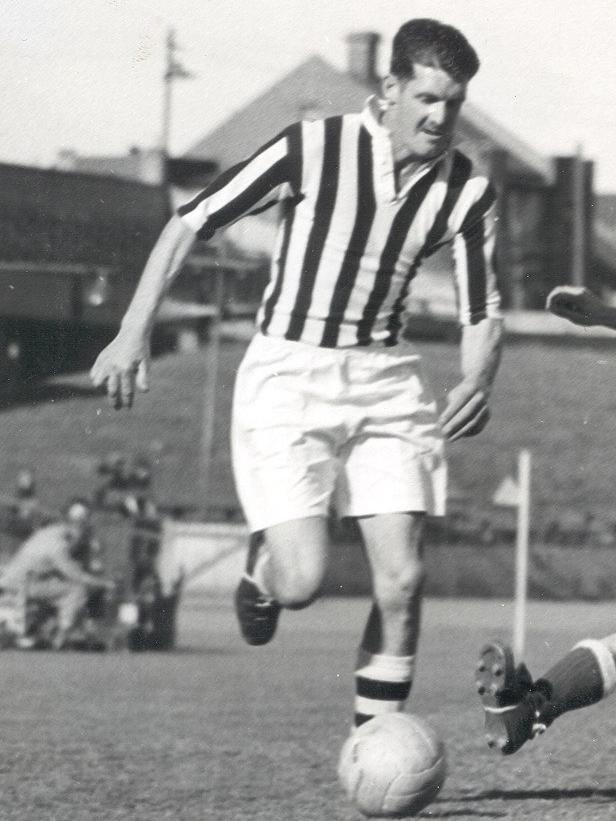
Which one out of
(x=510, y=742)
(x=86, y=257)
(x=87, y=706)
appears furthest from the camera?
(x=86, y=257)

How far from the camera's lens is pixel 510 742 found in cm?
486

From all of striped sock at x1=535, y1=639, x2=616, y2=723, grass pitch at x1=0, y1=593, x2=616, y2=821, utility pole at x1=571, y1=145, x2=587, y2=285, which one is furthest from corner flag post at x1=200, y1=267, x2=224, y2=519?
striped sock at x1=535, y1=639, x2=616, y2=723

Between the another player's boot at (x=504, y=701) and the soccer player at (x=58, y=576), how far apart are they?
10313 millimetres

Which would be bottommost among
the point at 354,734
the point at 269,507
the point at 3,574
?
the point at 3,574

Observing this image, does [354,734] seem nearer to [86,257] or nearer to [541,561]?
[86,257]

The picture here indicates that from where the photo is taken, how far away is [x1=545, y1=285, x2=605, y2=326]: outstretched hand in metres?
5.02

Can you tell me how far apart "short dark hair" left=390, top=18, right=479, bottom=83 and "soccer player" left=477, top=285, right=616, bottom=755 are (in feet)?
2.29

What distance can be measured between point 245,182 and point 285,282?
35 centimetres

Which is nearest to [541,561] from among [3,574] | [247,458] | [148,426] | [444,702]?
[148,426]

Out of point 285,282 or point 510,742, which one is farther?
point 285,282

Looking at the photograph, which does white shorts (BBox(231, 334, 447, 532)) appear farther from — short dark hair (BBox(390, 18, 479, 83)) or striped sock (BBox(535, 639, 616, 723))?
short dark hair (BBox(390, 18, 479, 83))

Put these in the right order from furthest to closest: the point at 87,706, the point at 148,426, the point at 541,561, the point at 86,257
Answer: the point at 148,426, the point at 541,561, the point at 86,257, the point at 87,706

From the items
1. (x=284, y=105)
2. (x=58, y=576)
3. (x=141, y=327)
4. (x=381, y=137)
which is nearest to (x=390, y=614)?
(x=141, y=327)

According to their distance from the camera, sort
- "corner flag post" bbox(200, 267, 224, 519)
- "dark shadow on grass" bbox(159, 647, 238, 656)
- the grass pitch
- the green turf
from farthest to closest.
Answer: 1. the green turf
2. "corner flag post" bbox(200, 267, 224, 519)
3. "dark shadow on grass" bbox(159, 647, 238, 656)
4. the grass pitch
